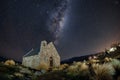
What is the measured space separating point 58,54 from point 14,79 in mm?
32587

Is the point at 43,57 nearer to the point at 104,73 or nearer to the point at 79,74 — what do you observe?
the point at 79,74

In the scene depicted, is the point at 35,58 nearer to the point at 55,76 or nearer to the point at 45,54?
the point at 45,54

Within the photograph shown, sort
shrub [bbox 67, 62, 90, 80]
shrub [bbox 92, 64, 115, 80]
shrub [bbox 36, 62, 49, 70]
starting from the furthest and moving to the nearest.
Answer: shrub [bbox 36, 62, 49, 70] → shrub [bbox 67, 62, 90, 80] → shrub [bbox 92, 64, 115, 80]

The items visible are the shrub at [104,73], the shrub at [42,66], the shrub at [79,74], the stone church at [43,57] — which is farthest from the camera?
the stone church at [43,57]

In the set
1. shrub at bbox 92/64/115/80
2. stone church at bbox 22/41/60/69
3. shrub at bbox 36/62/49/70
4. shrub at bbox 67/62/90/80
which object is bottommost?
shrub at bbox 92/64/115/80

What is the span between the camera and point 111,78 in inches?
1013

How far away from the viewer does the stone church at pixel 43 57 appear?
56875mm

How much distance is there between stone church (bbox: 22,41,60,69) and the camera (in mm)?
56875

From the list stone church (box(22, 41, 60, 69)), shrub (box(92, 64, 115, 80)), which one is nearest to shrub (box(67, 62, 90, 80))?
shrub (box(92, 64, 115, 80))

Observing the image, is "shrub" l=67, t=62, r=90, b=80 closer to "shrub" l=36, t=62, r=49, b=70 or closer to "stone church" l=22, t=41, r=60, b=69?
"shrub" l=36, t=62, r=49, b=70

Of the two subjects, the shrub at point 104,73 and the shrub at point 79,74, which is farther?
the shrub at point 79,74

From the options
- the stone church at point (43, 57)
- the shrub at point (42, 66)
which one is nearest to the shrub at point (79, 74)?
the shrub at point (42, 66)

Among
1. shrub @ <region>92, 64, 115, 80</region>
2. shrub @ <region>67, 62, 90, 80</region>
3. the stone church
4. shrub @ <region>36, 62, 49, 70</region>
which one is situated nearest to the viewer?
shrub @ <region>92, 64, 115, 80</region>

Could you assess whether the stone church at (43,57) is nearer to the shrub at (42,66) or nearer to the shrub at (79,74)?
the shrub at (42,66)
